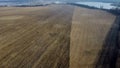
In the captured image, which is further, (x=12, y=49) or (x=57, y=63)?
(x=12, y=49)

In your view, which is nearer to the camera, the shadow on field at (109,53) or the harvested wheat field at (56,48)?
the shadow on field at (109,53)

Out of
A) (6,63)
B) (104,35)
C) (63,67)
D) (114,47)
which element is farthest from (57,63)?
(104,35)

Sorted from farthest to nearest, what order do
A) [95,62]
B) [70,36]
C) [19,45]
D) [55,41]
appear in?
[70,36] → [55,41] → [19,45] → [95,62]

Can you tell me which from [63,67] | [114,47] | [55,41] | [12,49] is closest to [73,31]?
[55,41]

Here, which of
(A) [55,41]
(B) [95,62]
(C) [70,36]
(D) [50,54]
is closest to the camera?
(B) [95,62]

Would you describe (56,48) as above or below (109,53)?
below

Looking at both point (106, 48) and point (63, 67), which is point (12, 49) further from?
point (106, 48)

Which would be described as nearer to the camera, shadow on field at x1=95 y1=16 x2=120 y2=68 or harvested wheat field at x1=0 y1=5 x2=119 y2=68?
shadow on field at x1=95 y1=16 x2=120 y2=68

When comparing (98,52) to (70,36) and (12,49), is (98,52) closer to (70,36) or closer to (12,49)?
(70,36)

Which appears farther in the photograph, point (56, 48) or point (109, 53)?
point (56, 48)
